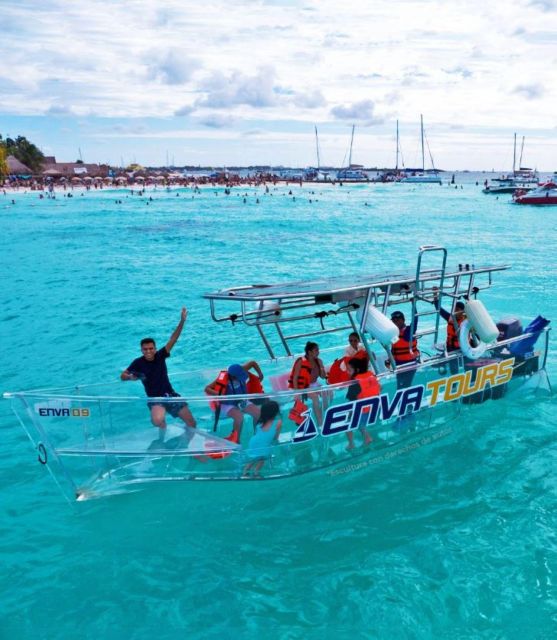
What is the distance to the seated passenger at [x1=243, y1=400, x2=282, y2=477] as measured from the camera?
316 inches

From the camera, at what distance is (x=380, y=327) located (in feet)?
28.2

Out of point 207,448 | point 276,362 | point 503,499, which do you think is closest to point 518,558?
point 503,499

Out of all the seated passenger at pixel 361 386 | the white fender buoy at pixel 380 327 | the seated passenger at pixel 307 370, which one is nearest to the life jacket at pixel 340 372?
the seated passenger at pixel 361 386

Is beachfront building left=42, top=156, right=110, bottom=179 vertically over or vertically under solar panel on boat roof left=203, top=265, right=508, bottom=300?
over

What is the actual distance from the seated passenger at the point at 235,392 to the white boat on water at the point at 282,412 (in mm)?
102

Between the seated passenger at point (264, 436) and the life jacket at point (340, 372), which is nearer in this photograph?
the seated passenger at point (264, 436)

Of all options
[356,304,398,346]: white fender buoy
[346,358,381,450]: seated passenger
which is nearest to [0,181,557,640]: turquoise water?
[346,358,381,450]: seated passenger

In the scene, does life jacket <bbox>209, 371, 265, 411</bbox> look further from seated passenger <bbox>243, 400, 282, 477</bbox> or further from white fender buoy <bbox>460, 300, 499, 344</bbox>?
white fender buoy <bbox>460, 300, 499, 344</bbox>

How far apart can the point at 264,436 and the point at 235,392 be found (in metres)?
0.90

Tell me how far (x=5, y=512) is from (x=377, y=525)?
206 inches

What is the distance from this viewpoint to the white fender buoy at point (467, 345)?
31.6 ft

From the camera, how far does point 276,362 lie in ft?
34.5

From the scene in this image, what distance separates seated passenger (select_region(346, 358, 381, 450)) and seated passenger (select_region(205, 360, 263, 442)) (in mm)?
1421

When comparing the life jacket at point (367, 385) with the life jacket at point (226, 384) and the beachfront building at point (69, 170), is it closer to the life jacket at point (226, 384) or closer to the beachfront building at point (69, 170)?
the life jacket at point (226, 384)
